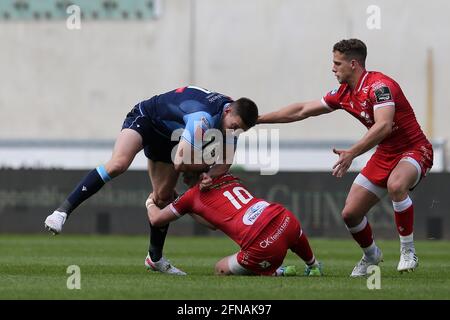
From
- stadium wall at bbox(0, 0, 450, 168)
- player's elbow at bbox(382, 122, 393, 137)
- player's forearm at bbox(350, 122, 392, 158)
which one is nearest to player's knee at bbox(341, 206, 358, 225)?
player's forearm at bbox(350, 122, 392, 158)

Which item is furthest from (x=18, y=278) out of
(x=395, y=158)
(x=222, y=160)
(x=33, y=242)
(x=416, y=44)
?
(x=416, y=44)

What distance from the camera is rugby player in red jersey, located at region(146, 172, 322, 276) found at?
10.7m

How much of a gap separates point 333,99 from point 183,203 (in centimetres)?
201

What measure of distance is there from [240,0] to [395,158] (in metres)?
30.3

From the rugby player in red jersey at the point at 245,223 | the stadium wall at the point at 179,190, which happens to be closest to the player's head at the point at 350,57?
the rugby player in red jersey at the point at 245,223

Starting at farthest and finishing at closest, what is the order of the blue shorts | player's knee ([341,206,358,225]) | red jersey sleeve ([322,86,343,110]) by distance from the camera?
red jersey sleeve ([322,86,343,110]) < the blue shorts < player's knee ([341,206,358,225])

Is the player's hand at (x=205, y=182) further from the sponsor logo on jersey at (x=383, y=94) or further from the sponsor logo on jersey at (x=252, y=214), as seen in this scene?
the sponsor logo on jersey at (x=383, y=94)

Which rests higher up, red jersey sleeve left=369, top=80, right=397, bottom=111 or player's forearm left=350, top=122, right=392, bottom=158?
red jersey sleeve left=369, top=80, right=397, bottom=111

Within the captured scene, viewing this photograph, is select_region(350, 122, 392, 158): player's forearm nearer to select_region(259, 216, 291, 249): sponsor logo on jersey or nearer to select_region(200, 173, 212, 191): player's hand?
select_region(259, 216, 291, 249): sponsor logo on jersey

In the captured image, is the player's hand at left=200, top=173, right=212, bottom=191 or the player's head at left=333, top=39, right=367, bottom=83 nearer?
the player's hand at left=200, top=173, right=212, bottom=191

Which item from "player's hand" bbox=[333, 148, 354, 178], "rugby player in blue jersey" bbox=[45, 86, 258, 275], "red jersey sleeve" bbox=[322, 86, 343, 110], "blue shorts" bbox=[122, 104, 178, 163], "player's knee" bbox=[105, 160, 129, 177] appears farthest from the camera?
"red jersey sleeve" bbox=[322, 86, 343, 110]

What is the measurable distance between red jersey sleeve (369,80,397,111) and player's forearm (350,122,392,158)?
0.22 metres

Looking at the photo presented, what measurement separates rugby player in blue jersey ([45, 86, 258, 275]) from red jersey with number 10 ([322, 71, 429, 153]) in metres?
1.18

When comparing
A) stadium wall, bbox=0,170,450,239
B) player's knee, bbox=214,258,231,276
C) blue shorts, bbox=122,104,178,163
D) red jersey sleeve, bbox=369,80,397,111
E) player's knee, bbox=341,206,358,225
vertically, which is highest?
red jersey sleeve, bbox=369,80,397,111
